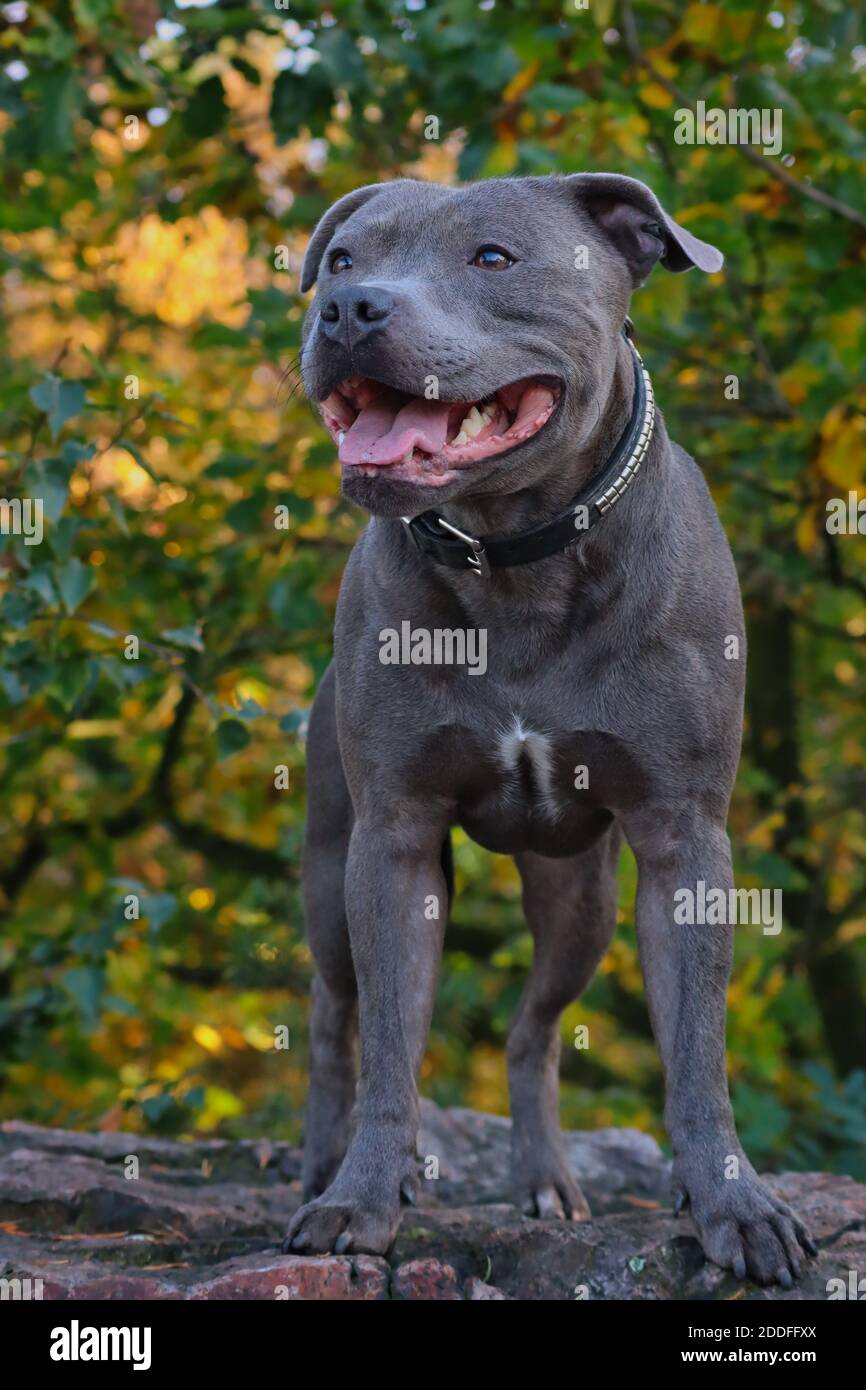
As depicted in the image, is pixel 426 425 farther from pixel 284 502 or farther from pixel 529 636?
pixel 284 502

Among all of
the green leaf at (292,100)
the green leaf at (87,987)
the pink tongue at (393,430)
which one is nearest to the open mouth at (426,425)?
the pink tongue at (393,430)

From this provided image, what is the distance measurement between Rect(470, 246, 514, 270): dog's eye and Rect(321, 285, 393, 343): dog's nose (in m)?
0.27

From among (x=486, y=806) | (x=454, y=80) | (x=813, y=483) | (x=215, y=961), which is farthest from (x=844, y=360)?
(x=215, y=961)

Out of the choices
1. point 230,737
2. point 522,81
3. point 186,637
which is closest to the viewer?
point 186,637

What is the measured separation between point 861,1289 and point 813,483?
3.56m

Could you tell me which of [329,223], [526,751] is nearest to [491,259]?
[329,223]

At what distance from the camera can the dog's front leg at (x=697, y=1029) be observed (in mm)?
3305

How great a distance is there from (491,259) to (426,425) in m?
0.35

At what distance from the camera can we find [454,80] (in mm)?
6094

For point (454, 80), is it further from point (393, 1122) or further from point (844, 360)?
point (393, 1122)

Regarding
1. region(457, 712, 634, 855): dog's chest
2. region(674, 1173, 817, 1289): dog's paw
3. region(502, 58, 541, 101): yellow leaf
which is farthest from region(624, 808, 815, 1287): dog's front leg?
region(502, 58, 541, 101): yellow leaf

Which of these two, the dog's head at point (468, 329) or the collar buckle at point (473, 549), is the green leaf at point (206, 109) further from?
the collar buckle at point (473, 549)

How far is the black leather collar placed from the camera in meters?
3.50

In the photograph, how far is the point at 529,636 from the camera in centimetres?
353
